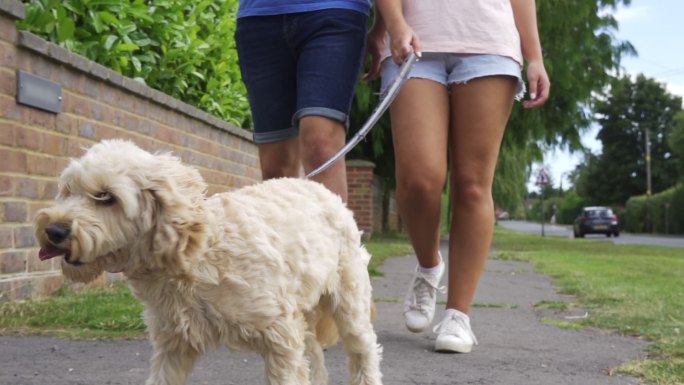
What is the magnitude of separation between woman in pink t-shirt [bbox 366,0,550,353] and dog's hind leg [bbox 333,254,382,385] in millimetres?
970

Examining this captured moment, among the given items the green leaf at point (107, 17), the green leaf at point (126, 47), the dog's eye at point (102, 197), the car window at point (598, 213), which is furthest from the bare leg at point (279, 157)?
the car window at point (598, 213)

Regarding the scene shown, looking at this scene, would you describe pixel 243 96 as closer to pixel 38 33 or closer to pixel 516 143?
pixel 38 33

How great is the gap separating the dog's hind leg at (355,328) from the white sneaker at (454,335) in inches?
36.1

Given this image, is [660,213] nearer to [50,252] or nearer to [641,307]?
[641,307]

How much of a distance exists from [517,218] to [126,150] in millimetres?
138149

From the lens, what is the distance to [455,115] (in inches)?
164

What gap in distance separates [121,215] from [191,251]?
0.23 meters

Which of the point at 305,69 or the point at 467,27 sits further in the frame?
the point at 467,27

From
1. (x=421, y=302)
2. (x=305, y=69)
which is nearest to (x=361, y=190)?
(x=421, y=302)

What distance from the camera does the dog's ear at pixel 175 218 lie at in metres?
2.30

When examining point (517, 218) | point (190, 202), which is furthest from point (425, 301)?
point (517, 218)

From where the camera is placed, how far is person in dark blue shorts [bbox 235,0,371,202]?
147 inches

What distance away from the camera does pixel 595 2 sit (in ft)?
64.8

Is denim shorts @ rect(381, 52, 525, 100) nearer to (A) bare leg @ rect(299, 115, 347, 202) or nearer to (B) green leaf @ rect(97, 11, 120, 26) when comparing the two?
(A) bare leg @ rect(299, 115, 347, 202)
